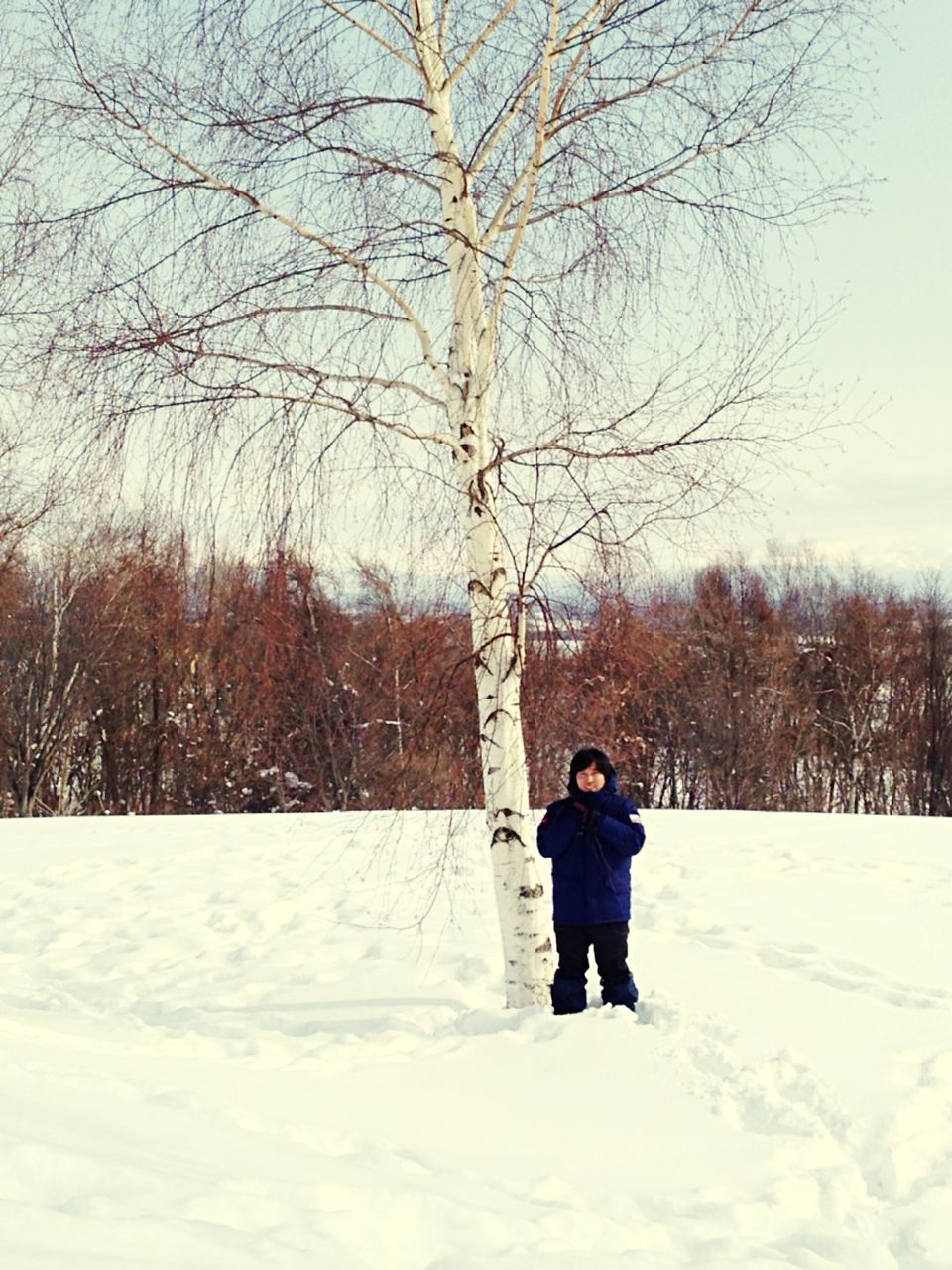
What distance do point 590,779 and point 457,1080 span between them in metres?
1.60

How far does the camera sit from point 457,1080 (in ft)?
16.3

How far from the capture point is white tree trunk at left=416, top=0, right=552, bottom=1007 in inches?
215

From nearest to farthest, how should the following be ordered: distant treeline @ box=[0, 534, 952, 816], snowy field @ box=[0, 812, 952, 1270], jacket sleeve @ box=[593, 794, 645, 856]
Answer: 1. snowy field @ box=[0, 812, 952, 1270]
2. jacket sleeve @ box=[593, 794, 645, 856]
3. distant treeline @ box=[0, 534, 952, 816]

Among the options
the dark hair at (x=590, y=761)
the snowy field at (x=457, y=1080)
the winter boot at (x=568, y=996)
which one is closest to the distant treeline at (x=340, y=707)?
the snowy field at (x=457, y=1080)

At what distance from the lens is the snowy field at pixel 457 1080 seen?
2.97 metres

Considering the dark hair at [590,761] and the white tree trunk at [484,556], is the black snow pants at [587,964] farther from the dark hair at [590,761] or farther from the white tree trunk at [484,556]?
the dark hair at [590,761]

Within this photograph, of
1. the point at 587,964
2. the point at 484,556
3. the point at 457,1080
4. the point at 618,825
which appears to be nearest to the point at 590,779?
the point at 618,825

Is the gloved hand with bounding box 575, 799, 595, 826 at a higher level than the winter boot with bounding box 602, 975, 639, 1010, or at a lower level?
higher

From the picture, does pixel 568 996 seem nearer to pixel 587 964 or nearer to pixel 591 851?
pixel 587 964

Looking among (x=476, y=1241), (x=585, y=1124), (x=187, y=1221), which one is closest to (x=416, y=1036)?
(x=585, y=1124)

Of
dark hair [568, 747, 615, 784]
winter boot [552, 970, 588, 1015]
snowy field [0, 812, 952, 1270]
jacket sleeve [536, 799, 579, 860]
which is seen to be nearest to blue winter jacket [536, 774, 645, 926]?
jacket sleeve [536, 799, 579, 860]

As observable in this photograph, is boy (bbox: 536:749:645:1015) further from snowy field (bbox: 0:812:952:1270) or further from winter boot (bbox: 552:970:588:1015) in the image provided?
snowy field (bbox: 0:812:952:1270)

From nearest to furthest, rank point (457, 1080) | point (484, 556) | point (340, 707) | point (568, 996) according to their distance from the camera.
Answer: point (457, 1080), point (484, 556), point (568, 996), point (340, 707)

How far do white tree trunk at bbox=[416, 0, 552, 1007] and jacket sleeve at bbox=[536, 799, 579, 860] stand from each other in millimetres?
79
